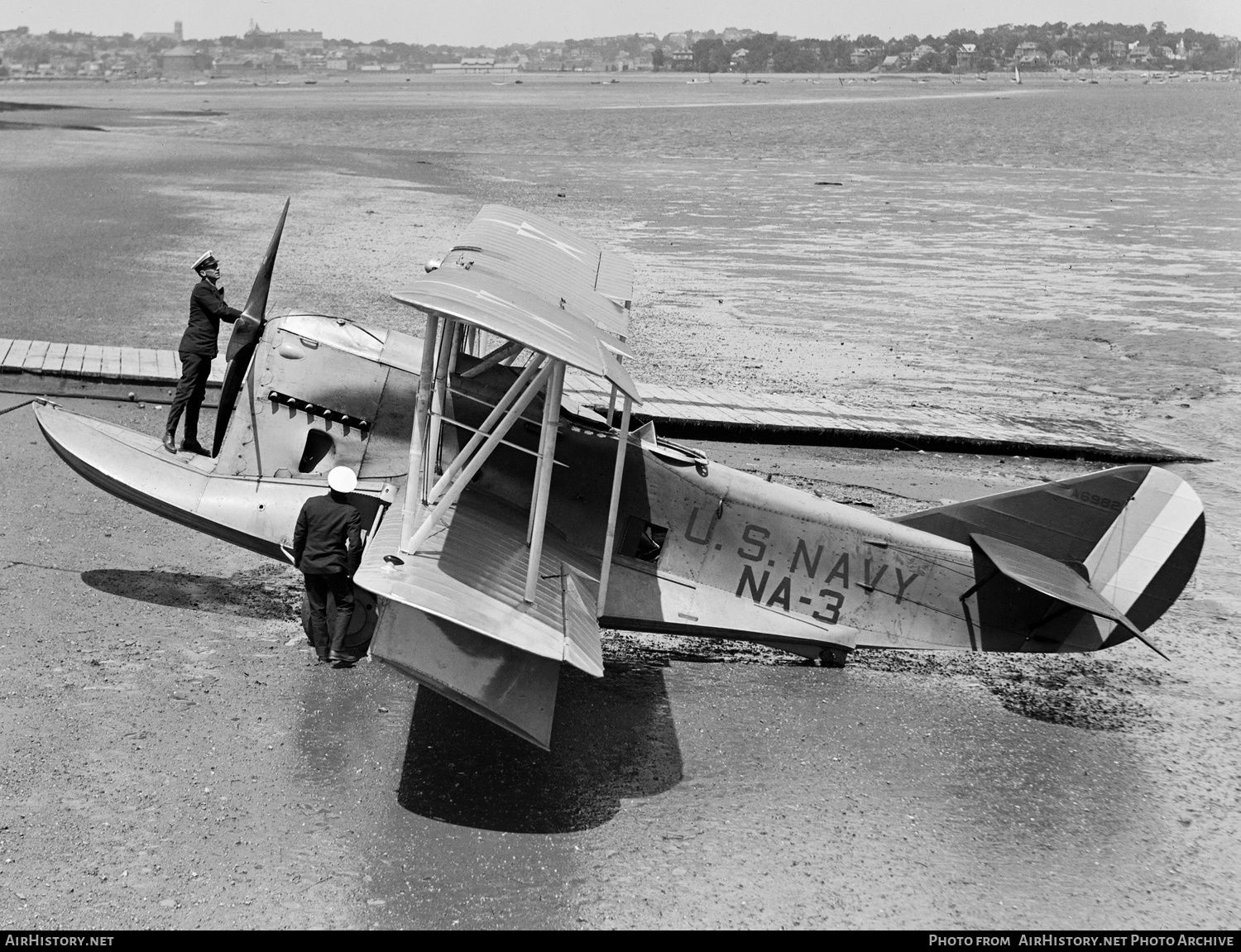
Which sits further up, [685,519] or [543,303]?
[543,303]

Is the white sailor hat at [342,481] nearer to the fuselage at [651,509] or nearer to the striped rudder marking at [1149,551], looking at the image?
the fuselage at [651,509]

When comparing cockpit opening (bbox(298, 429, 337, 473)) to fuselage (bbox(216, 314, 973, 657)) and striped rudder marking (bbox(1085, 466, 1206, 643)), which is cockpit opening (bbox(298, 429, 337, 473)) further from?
striped rudder marking (bbox(1085, 466, 1206, 643))

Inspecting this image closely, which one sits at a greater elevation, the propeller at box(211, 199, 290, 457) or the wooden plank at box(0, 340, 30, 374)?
the propeller at box(211, 199, 290, 457)

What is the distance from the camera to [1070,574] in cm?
934

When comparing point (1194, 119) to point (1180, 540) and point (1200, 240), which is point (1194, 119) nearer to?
point (1200, 240)

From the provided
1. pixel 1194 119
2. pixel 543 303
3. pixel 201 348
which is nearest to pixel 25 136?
pixel 201 348

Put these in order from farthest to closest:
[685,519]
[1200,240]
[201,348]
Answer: [1200,240] → [201,348] → [685,519]

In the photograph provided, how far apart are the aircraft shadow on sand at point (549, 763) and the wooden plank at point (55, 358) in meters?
9.43

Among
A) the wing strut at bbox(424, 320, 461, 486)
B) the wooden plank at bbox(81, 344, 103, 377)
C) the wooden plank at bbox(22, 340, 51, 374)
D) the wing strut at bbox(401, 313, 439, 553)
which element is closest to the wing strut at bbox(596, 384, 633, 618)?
the wing strut at bbox(424, 320, 461, 486)

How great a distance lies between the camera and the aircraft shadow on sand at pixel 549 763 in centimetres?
751

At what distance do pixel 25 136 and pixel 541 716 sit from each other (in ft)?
196

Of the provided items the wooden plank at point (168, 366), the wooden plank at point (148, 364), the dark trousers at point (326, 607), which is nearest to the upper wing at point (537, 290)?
the dark trousers at point (326, 607)

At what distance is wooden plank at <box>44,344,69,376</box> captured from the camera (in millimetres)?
15461

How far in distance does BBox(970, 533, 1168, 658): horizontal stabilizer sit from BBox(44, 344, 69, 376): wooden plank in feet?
39.5
